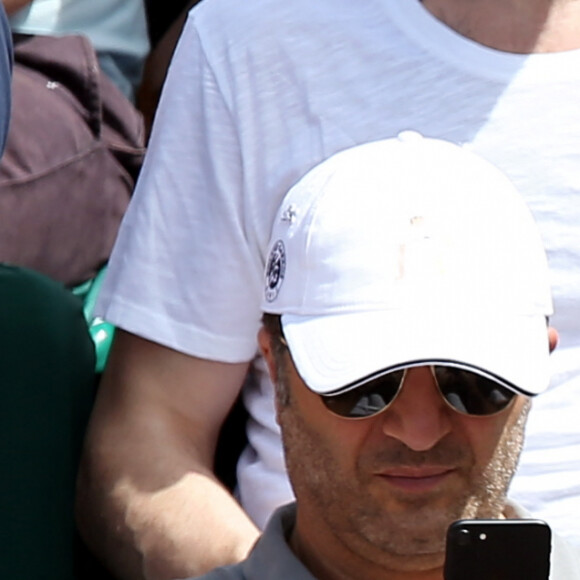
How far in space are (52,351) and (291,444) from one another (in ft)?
1.23

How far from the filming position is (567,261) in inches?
65.7

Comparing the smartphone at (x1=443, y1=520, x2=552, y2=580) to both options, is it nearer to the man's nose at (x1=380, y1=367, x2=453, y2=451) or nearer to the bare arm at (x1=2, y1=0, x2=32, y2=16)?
the man's nose at (x1=380, y1=367, x2=453, y2=451)

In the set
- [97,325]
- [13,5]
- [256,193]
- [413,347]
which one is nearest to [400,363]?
[413,347]

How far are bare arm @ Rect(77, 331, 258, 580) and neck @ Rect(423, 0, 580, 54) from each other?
46 cm

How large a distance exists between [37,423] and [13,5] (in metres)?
0.74

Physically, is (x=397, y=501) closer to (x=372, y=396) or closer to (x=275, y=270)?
(x=372, y=396)

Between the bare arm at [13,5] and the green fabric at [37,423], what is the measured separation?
1.90 ft

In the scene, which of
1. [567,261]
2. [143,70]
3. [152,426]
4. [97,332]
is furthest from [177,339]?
[143,70]

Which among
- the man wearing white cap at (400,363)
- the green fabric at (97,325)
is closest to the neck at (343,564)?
the man wearing white cap at (400,363)

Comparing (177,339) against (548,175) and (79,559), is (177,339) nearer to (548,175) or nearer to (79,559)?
(79,559)

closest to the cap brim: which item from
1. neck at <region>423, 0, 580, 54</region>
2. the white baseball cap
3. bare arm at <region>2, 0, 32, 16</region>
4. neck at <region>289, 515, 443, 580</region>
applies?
the white baseball cap

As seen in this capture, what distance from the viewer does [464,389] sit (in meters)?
1.31

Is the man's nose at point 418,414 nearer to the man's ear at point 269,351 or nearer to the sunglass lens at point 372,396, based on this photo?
the sunglass lens at point 372,396

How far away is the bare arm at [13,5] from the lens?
209cm
